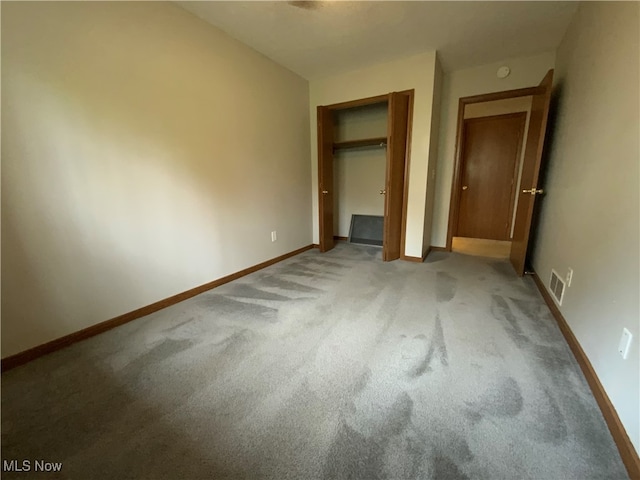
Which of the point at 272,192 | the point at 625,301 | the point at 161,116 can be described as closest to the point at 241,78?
the point at 161,116

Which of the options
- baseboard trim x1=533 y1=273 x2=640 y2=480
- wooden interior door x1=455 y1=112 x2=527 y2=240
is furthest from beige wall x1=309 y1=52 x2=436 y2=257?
baseboard trim x1=533 y1=273 x2=640 y2=480

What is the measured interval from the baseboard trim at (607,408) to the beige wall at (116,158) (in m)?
2.72

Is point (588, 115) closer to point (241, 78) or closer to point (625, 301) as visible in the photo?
point (625, 301)

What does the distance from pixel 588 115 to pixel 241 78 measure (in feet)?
9.47

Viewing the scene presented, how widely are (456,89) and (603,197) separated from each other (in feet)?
8.43

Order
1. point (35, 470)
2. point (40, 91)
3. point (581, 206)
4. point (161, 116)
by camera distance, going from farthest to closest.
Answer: point (161, 116) < point (581, 206) < point (40, 91) < point (35, 470)

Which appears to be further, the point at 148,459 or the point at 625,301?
the point at 625,301

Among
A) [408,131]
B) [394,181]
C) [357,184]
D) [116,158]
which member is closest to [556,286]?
[394,181]

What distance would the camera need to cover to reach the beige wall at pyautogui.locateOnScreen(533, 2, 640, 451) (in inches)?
41.3

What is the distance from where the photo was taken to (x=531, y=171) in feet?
8.43

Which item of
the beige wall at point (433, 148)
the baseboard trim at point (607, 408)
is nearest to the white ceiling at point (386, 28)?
the beige wall at point (433, 148)

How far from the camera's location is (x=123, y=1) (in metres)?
1.66

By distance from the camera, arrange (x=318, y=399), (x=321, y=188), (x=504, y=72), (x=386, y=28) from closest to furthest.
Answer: (x=318, y=399), (x=386, y=28), (x=504, y=72), (x=321, y=188)

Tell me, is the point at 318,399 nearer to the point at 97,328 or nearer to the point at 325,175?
the point at 97,328
